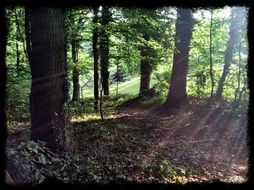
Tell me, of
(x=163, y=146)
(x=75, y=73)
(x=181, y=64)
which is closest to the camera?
(x=163, y=146)

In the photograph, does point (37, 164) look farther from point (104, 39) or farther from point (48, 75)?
point (104, 39)

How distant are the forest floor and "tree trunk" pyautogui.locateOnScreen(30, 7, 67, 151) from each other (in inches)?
28.5

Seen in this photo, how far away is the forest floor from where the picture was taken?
780 cm

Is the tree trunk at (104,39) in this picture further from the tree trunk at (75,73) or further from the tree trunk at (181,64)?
the tree trunk at (181,64)

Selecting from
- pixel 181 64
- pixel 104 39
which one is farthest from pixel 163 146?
pixel 181 64

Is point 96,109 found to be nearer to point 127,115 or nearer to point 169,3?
point 127,115

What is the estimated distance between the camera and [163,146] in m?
11.2

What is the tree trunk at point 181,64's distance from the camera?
17.4m

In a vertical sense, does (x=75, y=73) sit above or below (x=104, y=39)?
below

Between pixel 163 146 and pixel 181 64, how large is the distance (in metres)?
7.47

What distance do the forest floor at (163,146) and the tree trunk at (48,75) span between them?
725 millimetres

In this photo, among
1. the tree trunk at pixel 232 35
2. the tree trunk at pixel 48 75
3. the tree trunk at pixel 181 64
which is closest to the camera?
the tree trunk at pixel 48 75

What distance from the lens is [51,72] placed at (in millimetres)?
7918

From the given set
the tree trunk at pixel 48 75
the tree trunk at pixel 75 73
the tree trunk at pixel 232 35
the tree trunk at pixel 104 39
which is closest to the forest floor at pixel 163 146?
the tree trunk at pixel 48 75
